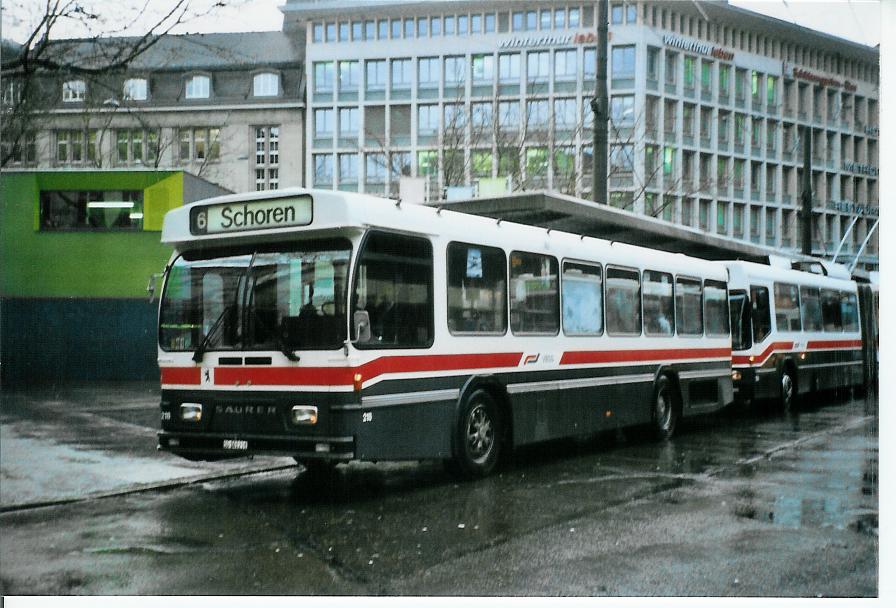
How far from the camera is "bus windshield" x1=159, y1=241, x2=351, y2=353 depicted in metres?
9.37

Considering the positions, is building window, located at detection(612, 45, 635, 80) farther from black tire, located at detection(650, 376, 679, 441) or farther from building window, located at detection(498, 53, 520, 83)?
black tire, located at detection(650, 376, 679, 441)

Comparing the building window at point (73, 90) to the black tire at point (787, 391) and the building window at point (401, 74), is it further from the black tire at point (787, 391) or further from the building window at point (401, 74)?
the black tire at point (787, 391)

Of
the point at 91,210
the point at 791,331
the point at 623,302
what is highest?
the point at 91,210

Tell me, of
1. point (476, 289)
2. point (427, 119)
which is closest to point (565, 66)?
point (427, 119)

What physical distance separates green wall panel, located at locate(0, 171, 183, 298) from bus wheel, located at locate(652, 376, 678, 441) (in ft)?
42.9

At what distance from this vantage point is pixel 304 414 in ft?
30.7

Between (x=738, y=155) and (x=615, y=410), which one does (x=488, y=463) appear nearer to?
(x=615, y=410)

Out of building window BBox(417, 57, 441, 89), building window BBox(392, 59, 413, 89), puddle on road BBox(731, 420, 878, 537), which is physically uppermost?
building window BBox(417, 57, 441, 89)

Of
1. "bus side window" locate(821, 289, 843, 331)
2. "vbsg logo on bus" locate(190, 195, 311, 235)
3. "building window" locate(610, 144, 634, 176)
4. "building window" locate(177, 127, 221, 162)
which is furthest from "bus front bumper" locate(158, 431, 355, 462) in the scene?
"building window" locate(177, 127, 221, 162)

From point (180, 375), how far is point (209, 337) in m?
0.47

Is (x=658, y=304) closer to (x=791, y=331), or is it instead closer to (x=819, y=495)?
(x=819, y=495)

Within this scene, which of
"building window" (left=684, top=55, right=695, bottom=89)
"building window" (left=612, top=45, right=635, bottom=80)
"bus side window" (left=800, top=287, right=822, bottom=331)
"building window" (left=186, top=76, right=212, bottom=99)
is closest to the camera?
"building window" (left=684, top=55, right=695, bottom=89)

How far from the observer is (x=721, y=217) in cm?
2681

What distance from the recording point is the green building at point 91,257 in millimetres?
23641
